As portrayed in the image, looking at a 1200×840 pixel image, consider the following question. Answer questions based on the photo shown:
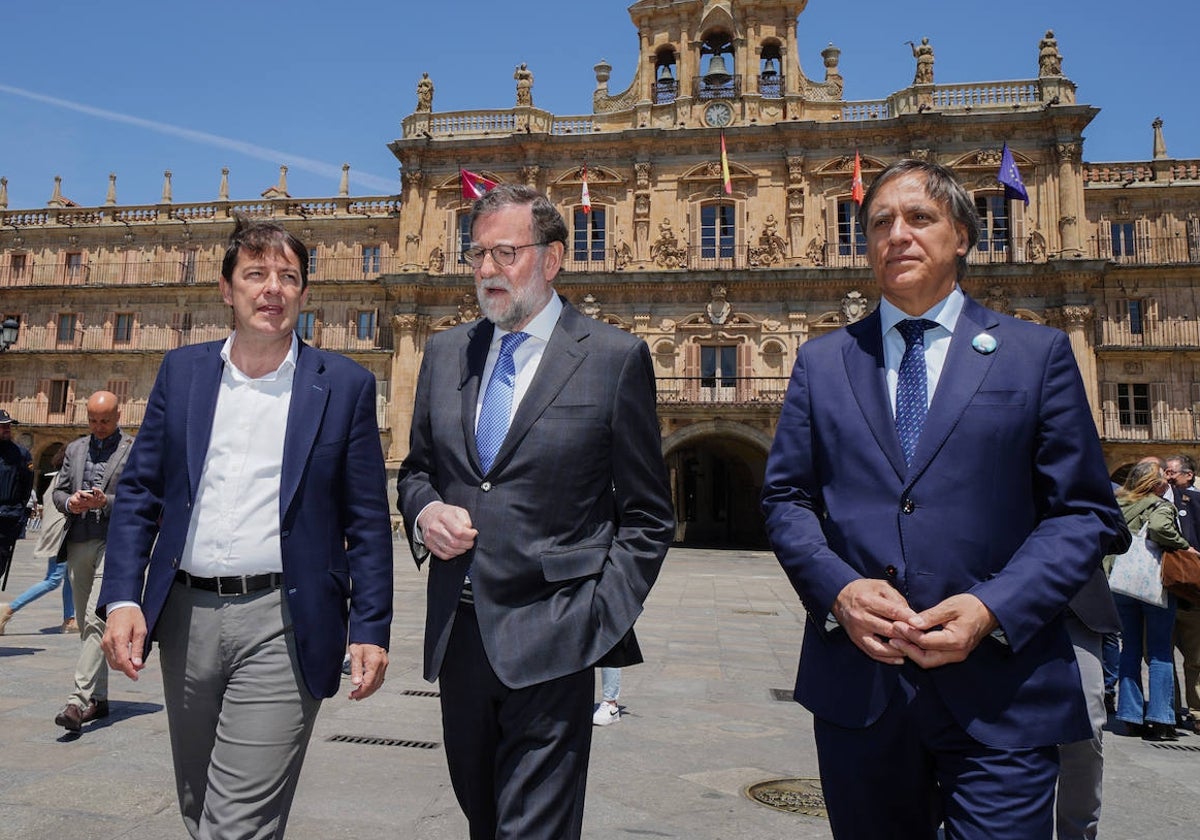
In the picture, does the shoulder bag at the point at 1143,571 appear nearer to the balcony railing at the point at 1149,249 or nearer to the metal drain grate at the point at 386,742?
the metal drain grate at the point at 386,742

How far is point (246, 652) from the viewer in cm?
282

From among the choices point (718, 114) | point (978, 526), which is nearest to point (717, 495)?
point (718, 114)

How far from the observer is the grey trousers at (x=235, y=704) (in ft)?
8.93

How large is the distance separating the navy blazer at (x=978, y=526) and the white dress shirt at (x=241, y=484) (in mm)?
1685

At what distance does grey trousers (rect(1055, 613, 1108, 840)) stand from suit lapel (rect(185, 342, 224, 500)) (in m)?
→ 3.30

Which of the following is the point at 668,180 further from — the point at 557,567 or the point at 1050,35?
the point at 557,567

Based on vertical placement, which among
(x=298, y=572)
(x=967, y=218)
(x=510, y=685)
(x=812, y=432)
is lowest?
(x=510, y=685)

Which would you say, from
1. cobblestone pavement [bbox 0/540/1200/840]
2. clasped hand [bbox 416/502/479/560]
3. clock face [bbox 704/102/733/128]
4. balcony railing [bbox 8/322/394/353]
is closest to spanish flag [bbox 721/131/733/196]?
clock face [bbox 704/102/733/128]

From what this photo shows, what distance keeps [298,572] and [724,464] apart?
1236 inches

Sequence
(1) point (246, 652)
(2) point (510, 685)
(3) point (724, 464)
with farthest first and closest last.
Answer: (3) point (724, 464) → (1) point (246, 652) → (2) point (510, 685)

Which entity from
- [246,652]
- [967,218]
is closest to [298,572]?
[246,652]

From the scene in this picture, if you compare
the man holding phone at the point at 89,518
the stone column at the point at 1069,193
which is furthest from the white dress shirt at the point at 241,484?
the stone column at the point at 1069,193

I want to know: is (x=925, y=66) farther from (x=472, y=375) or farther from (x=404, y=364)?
(x=472, y=375)

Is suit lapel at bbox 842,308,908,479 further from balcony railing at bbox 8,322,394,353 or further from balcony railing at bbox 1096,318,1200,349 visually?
balcony railing at bbox 8,322,394,353
